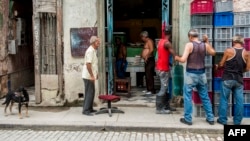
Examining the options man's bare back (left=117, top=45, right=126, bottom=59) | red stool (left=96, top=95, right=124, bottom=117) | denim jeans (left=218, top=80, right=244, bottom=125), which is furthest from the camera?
man's bare back (left=117, top=45, right=126, bottom=59)

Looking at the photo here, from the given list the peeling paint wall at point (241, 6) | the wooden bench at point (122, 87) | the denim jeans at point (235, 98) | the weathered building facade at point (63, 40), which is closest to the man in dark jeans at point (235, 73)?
the denim jeans at point (235, 98)

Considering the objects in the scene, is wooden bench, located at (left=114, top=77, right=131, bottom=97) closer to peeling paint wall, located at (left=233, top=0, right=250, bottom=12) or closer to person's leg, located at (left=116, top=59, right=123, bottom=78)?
person's leg, located at (left=116, top=59, right=123, bottom=78)

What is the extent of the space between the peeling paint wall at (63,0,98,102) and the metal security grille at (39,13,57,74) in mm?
282

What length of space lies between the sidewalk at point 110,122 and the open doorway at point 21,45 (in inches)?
80.4

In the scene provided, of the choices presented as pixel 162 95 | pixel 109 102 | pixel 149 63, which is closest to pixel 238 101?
pixel 162 95

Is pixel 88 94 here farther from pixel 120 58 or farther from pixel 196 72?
pixel 120 58

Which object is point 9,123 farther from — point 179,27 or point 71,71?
point 179,27

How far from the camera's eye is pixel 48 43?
9.34 m

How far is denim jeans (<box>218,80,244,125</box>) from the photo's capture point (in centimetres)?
732

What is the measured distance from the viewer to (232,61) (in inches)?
284

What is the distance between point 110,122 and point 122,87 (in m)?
2.86

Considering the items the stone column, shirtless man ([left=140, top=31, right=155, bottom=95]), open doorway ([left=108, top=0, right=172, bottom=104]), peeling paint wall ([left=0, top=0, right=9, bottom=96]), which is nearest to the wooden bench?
shirtless man ([left=140, top=31, right=155, bottom=95])

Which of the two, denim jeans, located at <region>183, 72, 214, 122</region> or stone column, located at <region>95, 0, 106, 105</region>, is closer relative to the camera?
denim jeans, located at <region>183, 72, 214, 122</region>

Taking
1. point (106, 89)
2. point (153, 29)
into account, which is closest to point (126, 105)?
point (106, 89)
